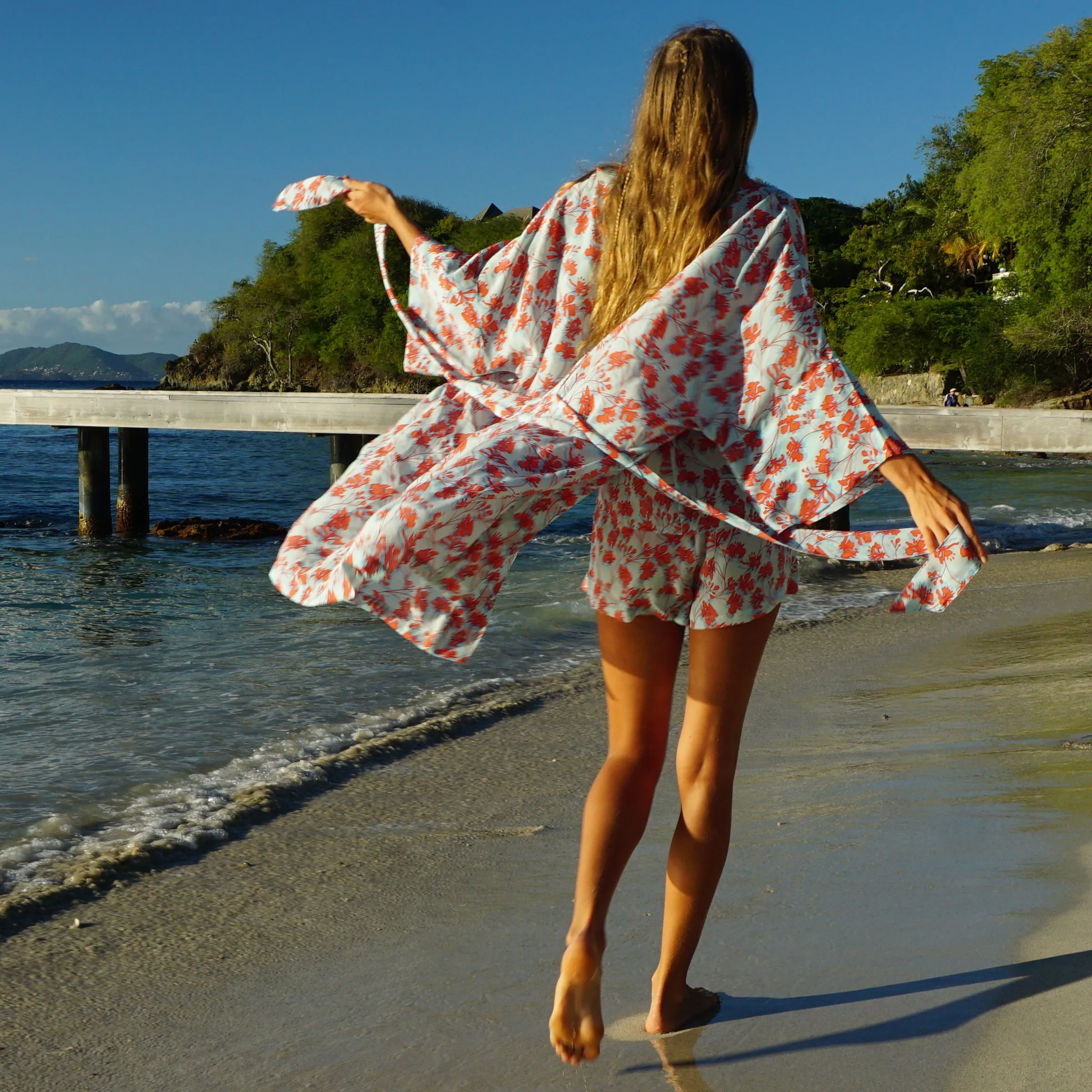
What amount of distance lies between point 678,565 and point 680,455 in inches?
7.5

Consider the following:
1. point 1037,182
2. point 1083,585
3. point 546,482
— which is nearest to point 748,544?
point 546,482

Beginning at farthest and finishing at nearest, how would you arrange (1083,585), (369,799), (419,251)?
(1083,585)
(369,799)
(419,251)

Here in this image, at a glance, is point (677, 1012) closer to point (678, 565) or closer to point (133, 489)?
point (678, 565)

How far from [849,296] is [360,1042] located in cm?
4897

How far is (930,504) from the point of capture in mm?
1722

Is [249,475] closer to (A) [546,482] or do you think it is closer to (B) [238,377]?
(A) [546,482]

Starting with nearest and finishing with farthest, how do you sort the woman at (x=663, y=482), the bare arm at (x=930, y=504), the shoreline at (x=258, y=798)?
the bare arm at (x=930, y=504)
the woman at (x=663, y=482)
the shoreline at (x=258, y=798)

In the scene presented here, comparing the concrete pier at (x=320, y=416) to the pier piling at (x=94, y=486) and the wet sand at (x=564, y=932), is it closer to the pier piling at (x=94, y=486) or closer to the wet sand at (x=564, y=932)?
the pier piling at (x=94, y=486)

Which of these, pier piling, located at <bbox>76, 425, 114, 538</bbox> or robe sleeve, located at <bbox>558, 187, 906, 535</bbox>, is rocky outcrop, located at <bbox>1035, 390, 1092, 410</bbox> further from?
robe sleeve, located at <bbox>558, 187, 906, 535</bbox>

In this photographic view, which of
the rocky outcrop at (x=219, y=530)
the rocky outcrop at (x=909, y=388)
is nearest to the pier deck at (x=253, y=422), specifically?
the rocky outcrop at (x=219, y=530)

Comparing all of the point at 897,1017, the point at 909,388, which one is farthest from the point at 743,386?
the point at 909,388

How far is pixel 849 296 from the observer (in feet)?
157

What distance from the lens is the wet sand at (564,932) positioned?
2.02m

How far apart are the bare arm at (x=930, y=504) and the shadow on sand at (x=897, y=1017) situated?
0.89m
